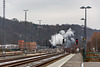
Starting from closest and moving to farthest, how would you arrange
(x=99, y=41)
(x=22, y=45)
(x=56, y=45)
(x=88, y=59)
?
(x=88, y=59) → (x=99, y=41) → (x=22, y=45) → (x=56, y=45)

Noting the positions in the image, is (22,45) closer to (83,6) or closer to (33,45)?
(33,45)

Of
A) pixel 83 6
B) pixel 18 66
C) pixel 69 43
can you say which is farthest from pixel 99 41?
pixel 18 66

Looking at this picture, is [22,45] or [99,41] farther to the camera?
[22,45]

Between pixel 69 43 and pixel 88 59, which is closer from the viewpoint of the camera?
pixel 88 59

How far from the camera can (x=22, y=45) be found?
127625mm

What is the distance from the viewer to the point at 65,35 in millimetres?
165125

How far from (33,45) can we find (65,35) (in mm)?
36874

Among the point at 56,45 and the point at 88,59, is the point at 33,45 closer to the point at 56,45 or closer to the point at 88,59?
the point at 56,45

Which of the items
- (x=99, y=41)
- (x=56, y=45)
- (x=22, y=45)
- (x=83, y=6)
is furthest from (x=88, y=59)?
(x=56, y=45)

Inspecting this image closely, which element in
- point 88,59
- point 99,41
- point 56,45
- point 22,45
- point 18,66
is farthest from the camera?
point 56,45

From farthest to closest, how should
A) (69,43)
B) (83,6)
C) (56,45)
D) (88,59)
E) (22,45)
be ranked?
(69,43) → (56,45) → (22,45) → (83,6) → (88,59)

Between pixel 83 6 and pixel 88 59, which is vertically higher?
pixel 83 6

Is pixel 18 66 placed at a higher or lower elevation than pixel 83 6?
lower

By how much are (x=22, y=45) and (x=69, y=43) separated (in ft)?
155
